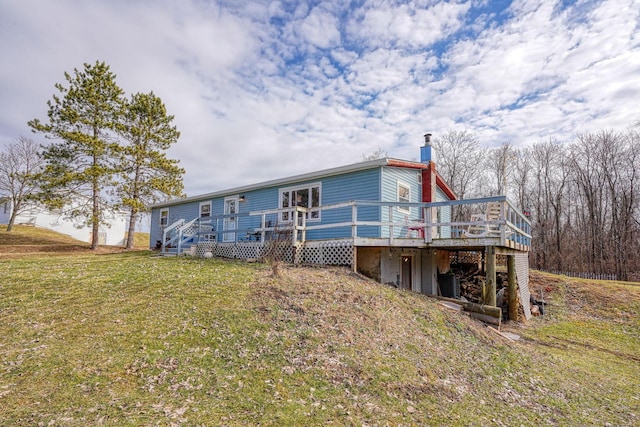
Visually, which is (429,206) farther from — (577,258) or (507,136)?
(507,136)

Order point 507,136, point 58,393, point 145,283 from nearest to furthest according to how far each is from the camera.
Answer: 1. point 58,393
2. point 145,283
3. point 507,136

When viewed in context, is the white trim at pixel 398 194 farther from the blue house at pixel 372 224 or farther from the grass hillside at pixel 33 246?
the grass hillside at pixel 33 246

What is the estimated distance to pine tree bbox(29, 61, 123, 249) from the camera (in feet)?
68.2

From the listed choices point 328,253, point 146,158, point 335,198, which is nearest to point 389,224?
point 328,253

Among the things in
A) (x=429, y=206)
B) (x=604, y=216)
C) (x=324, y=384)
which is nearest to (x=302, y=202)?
(x=429, y=206)

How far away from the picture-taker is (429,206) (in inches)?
393

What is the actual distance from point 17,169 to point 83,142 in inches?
679

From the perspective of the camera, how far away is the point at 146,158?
23484 mm

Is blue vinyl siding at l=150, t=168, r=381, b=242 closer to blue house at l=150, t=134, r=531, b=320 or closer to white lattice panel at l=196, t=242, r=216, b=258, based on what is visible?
blue house at l=150, t=134, r=531, b=320

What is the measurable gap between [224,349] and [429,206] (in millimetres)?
7155

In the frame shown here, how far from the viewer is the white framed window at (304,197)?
1398cm

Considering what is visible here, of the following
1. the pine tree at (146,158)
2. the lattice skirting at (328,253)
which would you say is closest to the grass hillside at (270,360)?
the lattice skirting at (328,253)

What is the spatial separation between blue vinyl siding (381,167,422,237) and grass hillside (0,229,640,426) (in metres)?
4.43

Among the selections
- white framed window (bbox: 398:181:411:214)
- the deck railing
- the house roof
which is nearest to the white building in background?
the house roof
